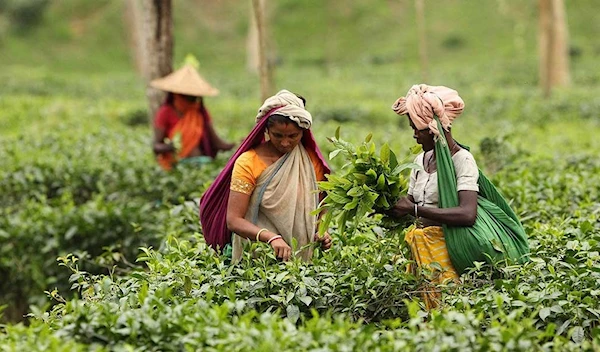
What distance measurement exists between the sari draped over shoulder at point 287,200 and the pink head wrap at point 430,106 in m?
0.63

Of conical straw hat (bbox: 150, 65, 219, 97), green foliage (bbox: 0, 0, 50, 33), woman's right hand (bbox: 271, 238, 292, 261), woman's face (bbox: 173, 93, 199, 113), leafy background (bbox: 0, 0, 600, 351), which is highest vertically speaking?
green foliage (bbox: 0, 0, 50, 33)

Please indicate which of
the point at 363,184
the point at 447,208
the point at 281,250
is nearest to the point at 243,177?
the point at 281,250

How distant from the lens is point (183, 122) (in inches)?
312

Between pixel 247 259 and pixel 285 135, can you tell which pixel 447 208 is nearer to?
pixel 285 135

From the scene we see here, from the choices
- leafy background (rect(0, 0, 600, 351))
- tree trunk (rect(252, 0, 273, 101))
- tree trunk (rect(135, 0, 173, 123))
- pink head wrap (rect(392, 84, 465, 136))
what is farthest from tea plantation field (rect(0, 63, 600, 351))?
tree trunk (rect(135, 0, 173, 123))

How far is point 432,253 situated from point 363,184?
540 mm

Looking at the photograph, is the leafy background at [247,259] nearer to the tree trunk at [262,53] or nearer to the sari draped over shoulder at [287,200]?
the sari draped over shoulder at [287,200]

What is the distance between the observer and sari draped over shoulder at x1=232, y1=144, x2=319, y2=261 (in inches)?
179

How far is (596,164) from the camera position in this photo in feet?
25.2

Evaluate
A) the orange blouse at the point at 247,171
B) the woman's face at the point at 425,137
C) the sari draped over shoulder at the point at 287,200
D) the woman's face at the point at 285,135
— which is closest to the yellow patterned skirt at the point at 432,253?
the woman's face at the point at 425,137

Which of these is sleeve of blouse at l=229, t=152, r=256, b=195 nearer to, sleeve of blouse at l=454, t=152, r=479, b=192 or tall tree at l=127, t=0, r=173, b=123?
sleeve of blouse at l=454, t=152, r=479, b=192

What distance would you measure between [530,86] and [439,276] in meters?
20.7

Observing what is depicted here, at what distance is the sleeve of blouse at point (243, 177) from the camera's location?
4492 millimetres

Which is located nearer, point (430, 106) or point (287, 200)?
point (430, 106)
